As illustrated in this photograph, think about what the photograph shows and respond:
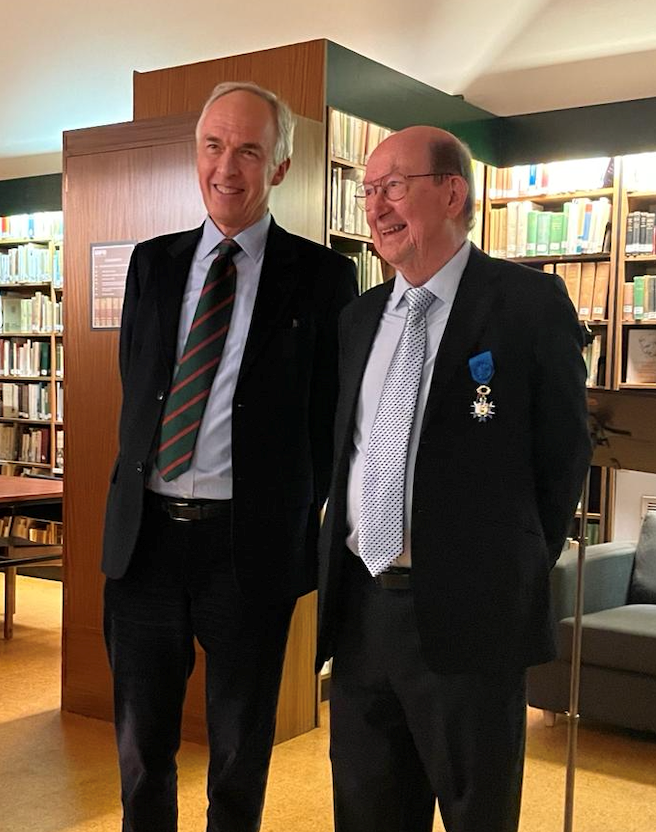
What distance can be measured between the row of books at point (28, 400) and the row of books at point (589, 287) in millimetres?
4128

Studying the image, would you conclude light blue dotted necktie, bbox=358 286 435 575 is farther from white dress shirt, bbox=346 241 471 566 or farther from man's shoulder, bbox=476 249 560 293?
man's shoulder, bbox=476 249 560 293

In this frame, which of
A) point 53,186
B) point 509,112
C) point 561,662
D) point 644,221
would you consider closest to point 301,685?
point 561,662

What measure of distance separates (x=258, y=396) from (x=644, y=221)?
385 centimetres

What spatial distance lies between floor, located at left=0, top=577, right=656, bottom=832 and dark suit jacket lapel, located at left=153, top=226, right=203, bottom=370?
162 centimetres

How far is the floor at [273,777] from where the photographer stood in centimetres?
325

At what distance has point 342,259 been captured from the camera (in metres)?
2.44

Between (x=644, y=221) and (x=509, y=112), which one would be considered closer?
(x=644, y=221)

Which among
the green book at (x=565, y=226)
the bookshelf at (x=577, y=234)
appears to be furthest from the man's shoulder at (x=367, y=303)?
the green book at (x=565, y=226)

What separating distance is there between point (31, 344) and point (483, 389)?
22.5 feet

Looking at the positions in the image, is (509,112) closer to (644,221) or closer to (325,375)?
(644,221)

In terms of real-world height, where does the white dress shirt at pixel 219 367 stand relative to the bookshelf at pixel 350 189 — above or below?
below

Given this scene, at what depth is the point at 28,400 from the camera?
824 centimetres

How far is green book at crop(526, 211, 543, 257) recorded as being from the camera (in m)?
5.79

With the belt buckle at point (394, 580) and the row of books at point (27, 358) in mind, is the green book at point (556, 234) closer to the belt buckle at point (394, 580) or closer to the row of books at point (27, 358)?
the row of books at point (27, 358)
